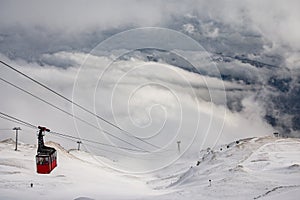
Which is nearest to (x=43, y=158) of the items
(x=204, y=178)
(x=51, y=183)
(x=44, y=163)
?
(x=44, y=163)

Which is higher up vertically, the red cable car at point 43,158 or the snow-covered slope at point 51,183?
the snow-covered slope at point 51,183

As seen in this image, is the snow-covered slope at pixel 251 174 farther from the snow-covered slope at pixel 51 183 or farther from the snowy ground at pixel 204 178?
the snow-covered slope at pixel 51 183

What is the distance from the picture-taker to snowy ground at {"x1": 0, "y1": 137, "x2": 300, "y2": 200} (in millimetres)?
61312

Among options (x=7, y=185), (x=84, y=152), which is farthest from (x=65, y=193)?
(x=84, y=152)

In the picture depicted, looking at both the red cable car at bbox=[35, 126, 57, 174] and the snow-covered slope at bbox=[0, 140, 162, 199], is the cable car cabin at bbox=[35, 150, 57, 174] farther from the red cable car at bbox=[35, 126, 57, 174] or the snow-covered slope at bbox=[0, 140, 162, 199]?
the snow-covered slope at bbox=[0, 140, 162, 199]

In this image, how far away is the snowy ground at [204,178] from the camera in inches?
2414

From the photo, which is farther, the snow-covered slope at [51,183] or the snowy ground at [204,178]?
the snow-covered slope at [51,183]

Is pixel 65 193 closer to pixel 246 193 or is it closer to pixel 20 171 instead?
pixel 20 171

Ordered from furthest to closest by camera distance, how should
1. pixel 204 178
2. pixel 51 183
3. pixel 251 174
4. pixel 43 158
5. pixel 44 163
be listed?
1. pixel 51 183
2. pixel 204 178
3. pixel 251 174
4. pixel 43 158
5. pixel 44 163

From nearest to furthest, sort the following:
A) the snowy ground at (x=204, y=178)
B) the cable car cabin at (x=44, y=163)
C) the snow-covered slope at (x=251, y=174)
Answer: the cable car cabin at (x=44, y=163)
the snow-covered slope at (x=251, y=174)
the snowy ground at (x=204, y=178)

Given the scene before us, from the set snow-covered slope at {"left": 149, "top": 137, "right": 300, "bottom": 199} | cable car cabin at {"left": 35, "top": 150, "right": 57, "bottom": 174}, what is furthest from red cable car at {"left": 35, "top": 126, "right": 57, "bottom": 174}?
snow-covered slope at {"left": 149, "top": 137, "right": 300, "bottom": 199}

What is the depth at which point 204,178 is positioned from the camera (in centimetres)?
8262

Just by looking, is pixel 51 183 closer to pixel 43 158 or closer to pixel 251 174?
pixel 43 158

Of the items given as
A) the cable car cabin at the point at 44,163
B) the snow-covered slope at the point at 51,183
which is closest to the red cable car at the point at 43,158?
the cable car cabin at the point at 44,163
